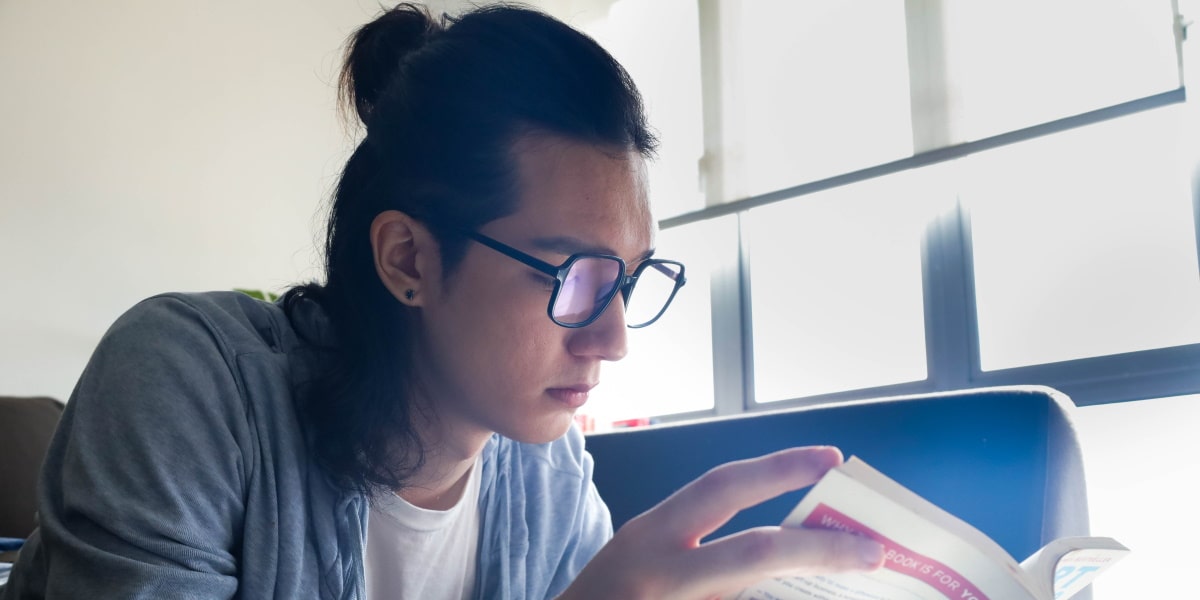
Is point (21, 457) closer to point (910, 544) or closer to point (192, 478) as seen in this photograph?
point (192, 478)

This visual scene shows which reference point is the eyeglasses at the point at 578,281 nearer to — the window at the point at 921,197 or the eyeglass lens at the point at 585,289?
the eyeglass lens at the point at 585,289

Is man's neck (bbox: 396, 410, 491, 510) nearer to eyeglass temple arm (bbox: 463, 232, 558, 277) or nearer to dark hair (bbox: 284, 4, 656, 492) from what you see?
dark hair (bbox: 284, 4, 656, 492)

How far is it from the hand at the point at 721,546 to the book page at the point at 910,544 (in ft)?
0.04

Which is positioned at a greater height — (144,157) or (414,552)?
(144,157)

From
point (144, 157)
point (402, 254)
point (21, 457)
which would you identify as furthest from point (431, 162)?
point (144, 157)

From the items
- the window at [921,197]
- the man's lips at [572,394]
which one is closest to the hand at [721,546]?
the man's lips at [572,394]

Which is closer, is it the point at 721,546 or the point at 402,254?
the point at 721,546

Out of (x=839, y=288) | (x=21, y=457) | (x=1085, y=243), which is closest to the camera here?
(x=21, y=457)

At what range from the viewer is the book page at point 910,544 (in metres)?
0.53

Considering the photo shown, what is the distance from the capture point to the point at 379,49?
3.55 ft

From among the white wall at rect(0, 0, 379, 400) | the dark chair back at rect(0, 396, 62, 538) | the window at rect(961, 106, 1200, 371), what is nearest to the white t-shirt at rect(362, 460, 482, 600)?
the dark chair back at rect(0, 396, 62, 538)

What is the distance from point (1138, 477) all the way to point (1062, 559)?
2.67 metres

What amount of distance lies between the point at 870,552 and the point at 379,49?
31.9 inches

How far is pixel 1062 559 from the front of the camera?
59 cm
